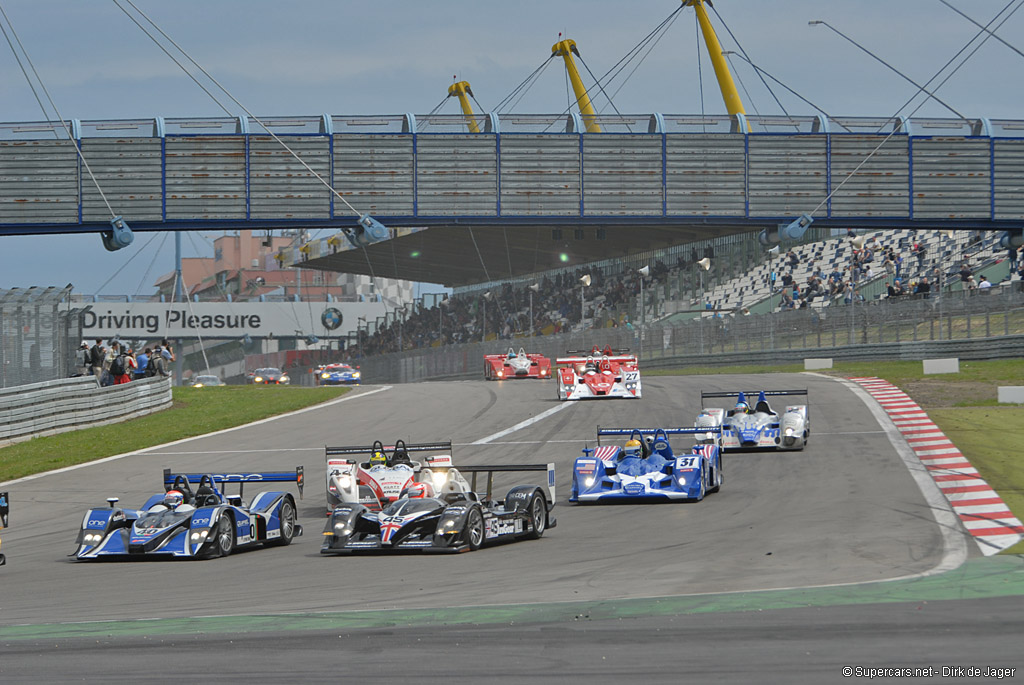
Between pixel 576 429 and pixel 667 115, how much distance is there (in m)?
18.8

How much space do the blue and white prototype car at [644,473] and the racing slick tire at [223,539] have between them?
536cm

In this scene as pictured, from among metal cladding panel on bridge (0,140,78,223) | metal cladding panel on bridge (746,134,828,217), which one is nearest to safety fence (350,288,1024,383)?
metal cladding panel on bridge (746,134,828,217)

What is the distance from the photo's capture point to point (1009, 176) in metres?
42.2

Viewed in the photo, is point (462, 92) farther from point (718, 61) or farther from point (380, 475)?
point (380, 475)

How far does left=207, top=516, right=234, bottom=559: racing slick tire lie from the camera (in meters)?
12.3

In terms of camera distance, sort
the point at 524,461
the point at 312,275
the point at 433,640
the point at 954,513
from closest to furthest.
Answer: the point at 433,640 → the point at 954,513 → the point at 524,461 → the point at 312,275

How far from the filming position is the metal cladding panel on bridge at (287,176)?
39562mm

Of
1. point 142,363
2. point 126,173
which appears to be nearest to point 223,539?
point 142,363

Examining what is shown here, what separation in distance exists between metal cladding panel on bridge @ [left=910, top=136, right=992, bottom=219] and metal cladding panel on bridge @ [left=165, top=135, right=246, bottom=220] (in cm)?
2320

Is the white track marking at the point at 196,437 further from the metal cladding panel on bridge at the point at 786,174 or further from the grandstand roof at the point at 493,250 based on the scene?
the grandstand roof at the point at 493,250

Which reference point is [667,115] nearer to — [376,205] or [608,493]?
[376,205]

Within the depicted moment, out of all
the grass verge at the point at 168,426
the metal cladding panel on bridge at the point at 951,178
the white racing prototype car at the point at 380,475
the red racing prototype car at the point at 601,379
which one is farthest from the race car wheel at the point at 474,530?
the metal cladding panel on bridge at the point at 951,178

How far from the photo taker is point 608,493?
52.6ft

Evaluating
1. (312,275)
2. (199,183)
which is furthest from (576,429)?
(312,275)
